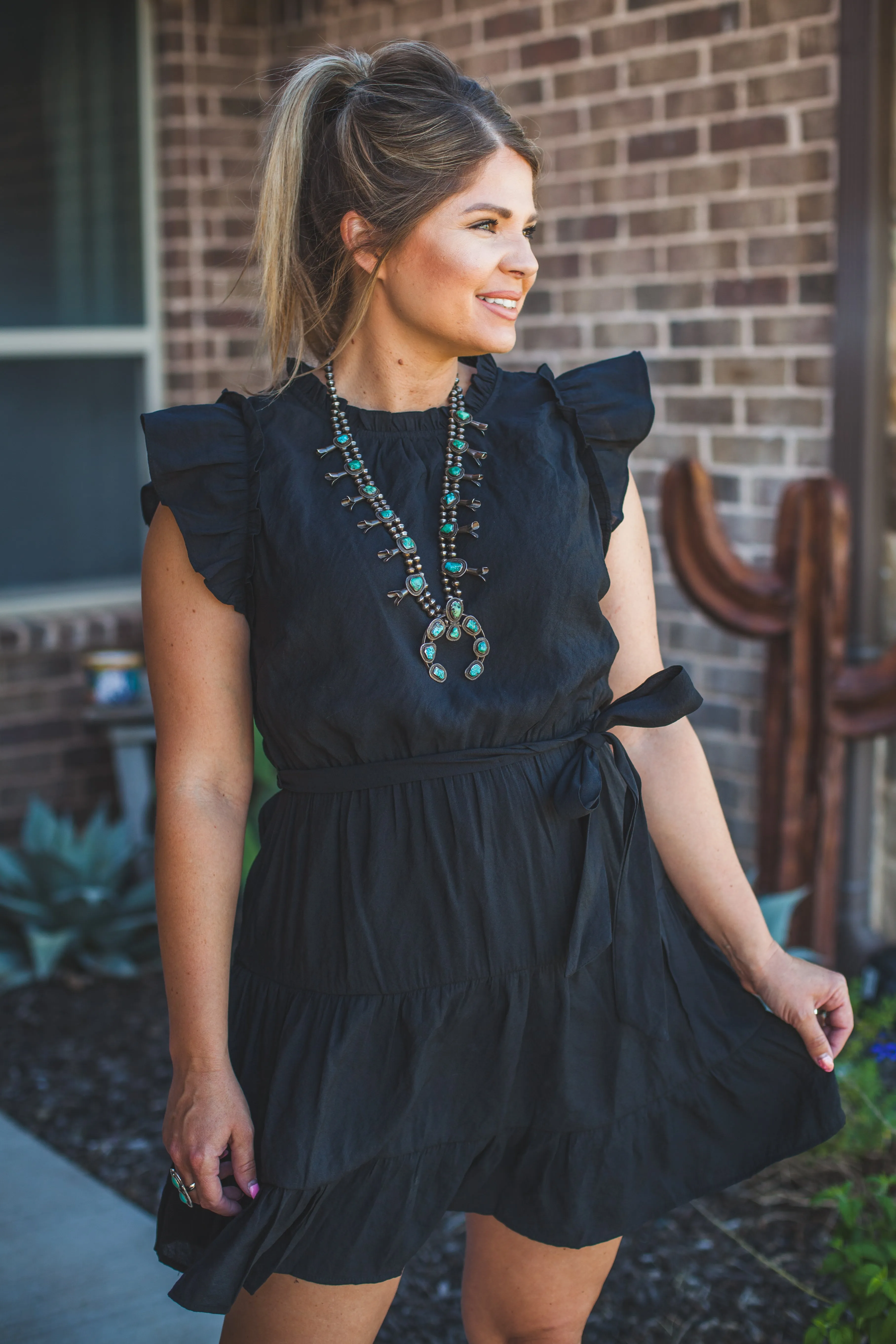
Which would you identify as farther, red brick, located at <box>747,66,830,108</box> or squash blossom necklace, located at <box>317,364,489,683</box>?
red brick, located at <box>747,66,830,108</box>

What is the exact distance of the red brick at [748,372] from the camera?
3.91 metres

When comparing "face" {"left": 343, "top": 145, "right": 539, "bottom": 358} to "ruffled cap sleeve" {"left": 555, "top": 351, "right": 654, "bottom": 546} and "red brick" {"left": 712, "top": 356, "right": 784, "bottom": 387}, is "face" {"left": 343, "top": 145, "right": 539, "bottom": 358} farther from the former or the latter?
"red brick" {"left": 712, "top": 356, "right": 784, "bottom": 387}

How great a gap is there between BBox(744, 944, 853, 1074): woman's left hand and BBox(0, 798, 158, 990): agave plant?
2.95 m

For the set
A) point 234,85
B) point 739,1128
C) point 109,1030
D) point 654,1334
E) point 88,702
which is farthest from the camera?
point 234,85

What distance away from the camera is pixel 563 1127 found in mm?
1655

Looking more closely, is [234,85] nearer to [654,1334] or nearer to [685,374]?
[685,374]

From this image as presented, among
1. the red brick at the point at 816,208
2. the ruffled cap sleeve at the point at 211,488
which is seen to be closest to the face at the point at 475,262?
the ruffled cap sleeve at the point at 211,488

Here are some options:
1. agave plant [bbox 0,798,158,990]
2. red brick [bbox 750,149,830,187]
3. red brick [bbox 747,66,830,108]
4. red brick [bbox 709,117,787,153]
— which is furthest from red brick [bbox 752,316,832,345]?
agave plant [bbox 0,798,158,990]

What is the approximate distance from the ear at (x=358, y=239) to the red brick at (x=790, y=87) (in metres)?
2.45

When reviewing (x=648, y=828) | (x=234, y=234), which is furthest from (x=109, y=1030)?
(x=234, y=234)

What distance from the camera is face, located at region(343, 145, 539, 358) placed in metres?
1.66

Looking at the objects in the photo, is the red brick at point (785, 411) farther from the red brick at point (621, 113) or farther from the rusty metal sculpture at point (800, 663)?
the red brick at point (621, 113)

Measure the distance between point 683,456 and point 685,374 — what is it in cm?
24

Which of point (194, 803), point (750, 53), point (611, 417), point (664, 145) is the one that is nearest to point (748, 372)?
point (664, 145)
